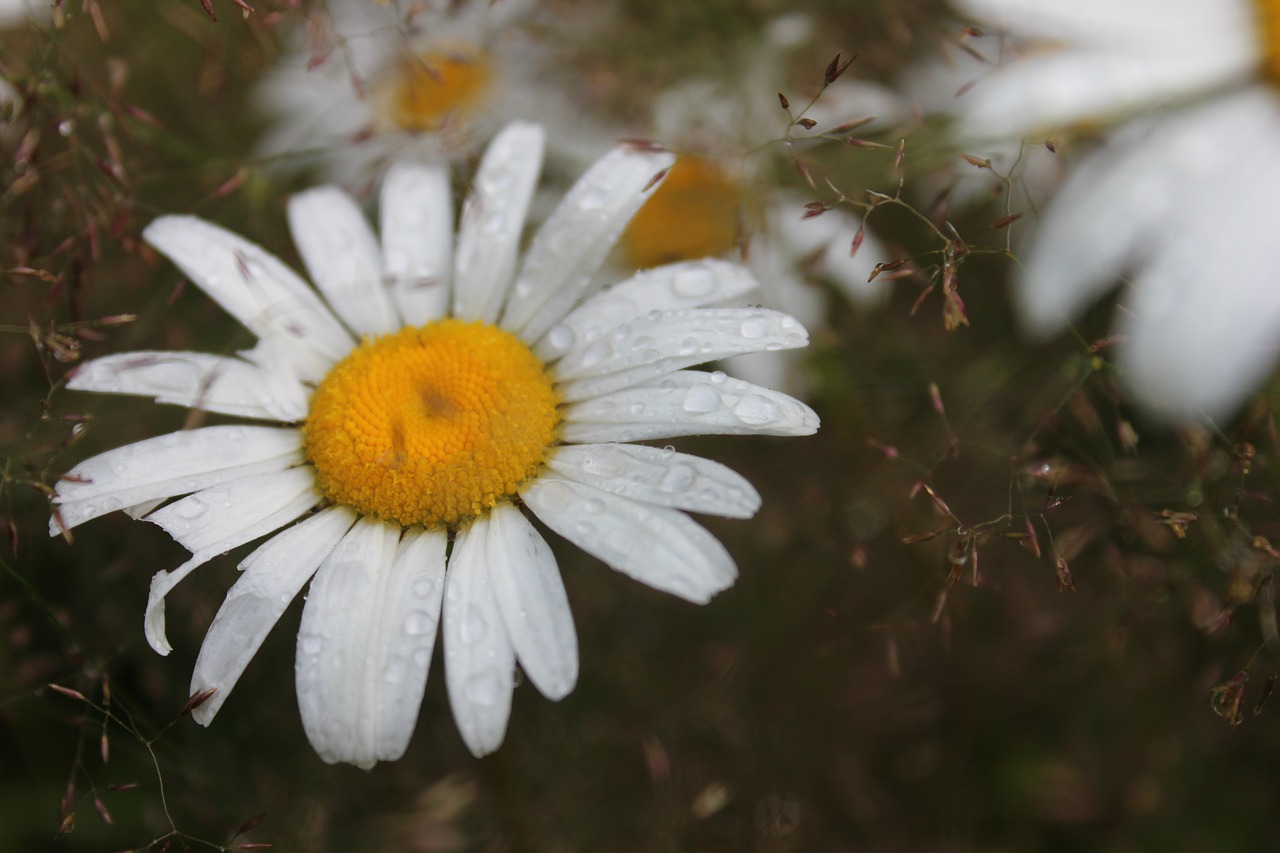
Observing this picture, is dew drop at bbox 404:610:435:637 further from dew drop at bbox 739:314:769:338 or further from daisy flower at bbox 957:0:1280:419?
daisy flower at bbox 957:0:1280:419

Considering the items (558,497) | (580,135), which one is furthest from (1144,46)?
(558,497)

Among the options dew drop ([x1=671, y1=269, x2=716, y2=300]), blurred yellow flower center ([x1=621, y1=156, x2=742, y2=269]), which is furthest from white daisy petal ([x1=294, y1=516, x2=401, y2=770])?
blurred yellow flower center ([x1=621, y1=156, x2=742, y2=269])

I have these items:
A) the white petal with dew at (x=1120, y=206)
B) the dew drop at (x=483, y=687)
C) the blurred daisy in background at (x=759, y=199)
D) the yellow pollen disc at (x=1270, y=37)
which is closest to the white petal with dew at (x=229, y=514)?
the dew drop at (x=483, y=687)

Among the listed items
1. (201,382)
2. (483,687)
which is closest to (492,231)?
(201,382)

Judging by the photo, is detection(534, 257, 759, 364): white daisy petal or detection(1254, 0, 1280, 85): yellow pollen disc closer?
detection(534, 257, 759, 364): white daisy petal

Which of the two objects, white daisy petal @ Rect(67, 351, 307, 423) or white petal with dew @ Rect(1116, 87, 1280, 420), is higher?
white petal with dew @ Rect(1116, 87, 1280, 420)

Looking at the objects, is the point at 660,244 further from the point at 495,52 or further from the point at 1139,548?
the point at 1139,548

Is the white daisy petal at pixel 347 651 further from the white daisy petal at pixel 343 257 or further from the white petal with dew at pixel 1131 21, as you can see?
the white petal with dew at pixel 1131 21
